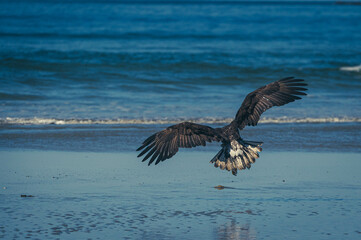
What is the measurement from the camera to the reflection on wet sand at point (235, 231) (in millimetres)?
4871

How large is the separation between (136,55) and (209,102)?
10008 mm

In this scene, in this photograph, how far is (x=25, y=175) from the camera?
6.89m

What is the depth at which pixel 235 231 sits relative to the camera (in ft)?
16.5

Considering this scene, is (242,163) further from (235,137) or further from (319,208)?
(319,208)

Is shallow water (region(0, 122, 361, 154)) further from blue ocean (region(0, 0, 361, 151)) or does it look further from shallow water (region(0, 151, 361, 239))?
shallow water (region(0, 151, 361, 239))

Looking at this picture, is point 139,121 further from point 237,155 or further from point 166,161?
point 237,155

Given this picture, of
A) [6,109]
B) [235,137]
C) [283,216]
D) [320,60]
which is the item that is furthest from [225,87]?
[283,216]

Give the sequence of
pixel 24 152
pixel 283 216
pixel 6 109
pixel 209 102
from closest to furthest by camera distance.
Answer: pixel 283 216 → pixel 24 152 → pixel 6 109 → pixel 209 102

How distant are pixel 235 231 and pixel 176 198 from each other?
1.10m

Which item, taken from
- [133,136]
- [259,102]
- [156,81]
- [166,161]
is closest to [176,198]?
[259,102]

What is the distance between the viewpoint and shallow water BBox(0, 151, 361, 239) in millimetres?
5008

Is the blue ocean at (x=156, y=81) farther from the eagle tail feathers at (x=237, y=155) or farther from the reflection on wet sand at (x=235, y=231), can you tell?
the reflection on wet sand at (x=235, y=231)

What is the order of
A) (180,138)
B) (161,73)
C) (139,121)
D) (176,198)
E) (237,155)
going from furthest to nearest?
(161,73), (139,121), (180,138), (237,155), (176,198)

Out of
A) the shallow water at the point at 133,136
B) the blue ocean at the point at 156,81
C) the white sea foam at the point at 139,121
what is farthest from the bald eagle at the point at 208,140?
the white sea foam at the point at 139,121
